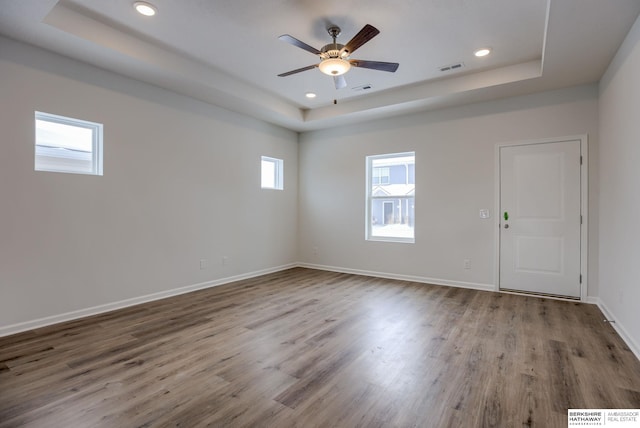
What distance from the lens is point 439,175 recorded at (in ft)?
16.9

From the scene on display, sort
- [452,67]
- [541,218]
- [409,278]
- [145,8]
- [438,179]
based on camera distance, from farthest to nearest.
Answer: [409,278] < [438,179] < [541,218] < [452,67] < [145,8]

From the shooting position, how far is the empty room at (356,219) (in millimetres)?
2182

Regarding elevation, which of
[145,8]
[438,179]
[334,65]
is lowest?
[438,179]

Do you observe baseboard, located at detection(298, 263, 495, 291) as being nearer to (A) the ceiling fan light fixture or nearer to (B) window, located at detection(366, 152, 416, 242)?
(B) window, located at detection(366, 152, 416, 242)

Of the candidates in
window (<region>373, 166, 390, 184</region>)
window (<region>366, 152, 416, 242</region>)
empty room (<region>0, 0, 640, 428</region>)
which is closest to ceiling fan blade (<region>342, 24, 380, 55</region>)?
empty room (<region>0, 0, 640, 428</region>)

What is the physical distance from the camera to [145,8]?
9.39 feet

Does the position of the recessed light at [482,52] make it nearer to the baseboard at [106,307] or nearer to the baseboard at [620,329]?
the baseboard at [620,329]

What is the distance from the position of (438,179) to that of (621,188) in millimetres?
2320

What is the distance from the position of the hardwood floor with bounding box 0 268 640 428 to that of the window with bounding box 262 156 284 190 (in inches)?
110

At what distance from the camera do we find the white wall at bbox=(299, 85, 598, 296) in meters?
4.35

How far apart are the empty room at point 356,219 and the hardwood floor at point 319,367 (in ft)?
0.07

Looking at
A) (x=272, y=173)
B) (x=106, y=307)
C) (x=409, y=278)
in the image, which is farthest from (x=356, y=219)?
(x=106, y=307)

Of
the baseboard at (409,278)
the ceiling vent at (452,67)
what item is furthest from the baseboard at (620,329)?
the ceiling vent at (452,67)

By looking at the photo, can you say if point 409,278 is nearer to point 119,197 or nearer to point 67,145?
point 119,197
